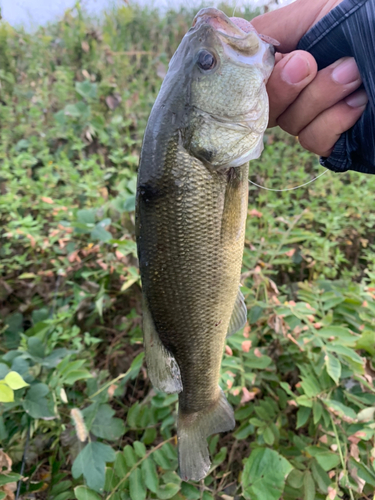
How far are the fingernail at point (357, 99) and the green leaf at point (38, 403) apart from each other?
159 cm

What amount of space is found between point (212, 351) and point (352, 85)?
986 mm

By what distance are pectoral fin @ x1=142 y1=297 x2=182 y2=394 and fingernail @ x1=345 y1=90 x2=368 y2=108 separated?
0.97 meters

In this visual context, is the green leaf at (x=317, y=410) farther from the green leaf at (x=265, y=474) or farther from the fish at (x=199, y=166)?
the fish at (x=199, y=166)

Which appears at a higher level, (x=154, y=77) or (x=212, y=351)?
(x=154, y=77)

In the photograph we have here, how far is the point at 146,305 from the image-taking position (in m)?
1.04

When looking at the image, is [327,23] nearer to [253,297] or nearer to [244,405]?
[253,297]

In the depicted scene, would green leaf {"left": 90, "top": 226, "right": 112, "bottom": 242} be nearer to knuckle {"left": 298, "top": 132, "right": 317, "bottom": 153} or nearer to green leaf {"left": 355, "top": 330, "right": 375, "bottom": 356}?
knuckle {"left": 298, "top": 132, "right": 317, "bottom": 153}

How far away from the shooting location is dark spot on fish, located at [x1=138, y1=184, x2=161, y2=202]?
0.93 m

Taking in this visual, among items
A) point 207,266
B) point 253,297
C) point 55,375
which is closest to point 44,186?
point 55,375

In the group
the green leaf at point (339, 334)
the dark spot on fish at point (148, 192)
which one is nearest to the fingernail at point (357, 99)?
the dark spot on fish at point (148, 192)

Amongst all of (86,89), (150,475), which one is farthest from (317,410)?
(86,89)

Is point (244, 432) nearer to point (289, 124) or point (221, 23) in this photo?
point (289, 124)

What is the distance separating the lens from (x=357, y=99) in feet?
3.53

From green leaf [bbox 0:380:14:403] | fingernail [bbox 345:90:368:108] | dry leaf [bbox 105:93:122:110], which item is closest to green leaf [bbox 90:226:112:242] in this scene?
green leaf [bbox 0:380:14:403]
